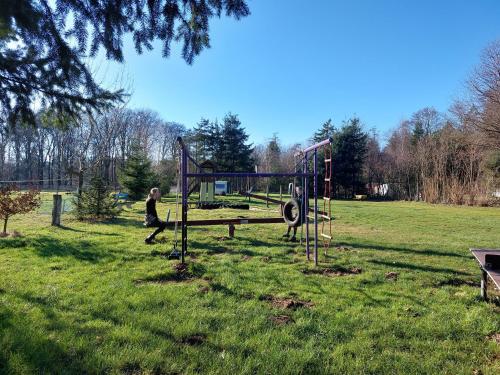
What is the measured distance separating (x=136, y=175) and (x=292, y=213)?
1703cm

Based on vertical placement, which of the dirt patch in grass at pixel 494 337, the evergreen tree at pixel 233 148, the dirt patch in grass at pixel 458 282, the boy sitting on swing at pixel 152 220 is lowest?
the dirt patch in grass at pixel 494 337

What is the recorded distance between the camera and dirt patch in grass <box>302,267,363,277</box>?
590 centimetres

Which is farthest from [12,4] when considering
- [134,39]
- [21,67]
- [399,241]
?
[399,241]

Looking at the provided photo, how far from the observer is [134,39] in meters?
3.89

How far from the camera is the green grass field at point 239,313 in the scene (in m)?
2.90

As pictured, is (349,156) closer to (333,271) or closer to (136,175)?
(136,175)

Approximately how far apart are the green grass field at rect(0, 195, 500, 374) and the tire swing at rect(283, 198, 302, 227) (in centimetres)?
85

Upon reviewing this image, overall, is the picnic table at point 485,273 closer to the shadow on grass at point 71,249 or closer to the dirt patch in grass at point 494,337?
the dirt patch in grass at point 494,337

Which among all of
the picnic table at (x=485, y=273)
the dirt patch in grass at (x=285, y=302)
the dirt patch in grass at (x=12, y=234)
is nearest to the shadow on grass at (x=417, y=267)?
the picnic table at (x=485, y=273)

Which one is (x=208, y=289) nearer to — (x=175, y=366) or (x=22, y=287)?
(x=175, y=366)

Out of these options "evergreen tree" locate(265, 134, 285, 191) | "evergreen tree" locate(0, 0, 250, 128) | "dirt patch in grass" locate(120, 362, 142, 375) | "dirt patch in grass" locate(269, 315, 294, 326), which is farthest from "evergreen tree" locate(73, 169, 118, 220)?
"evergreen tree" locate(265, 134, 285, 191)

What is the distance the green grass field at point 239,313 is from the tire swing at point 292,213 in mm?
852

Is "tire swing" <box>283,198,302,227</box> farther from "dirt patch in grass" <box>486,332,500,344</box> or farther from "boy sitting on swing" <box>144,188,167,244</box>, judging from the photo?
"dirt patch in grass" <box>486,332,500,344</box>

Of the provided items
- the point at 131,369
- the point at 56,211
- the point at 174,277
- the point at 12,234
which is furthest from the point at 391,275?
the point at 56,211
